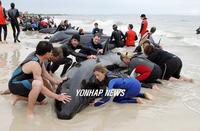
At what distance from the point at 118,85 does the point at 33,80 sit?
1.81 m

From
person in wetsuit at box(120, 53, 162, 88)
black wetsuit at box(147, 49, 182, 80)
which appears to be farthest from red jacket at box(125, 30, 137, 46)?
person in wetsuit at box(120, 53, 162, 88)

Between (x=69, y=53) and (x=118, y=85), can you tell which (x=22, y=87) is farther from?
(x=69, y=53)

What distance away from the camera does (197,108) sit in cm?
647

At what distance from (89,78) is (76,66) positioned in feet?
2.70

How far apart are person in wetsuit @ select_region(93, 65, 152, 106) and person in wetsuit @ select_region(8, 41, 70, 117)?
0.81m

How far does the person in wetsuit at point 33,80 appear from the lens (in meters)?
5.56

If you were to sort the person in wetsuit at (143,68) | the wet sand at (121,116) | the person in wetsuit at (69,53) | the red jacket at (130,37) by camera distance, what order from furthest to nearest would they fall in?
the red jacket at (130,37) < the person in wetsuit at (69,53) < the person in wetsuit at (143,68) < the wet sand at (121,116)

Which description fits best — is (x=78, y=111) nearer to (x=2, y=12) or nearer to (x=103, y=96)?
(x=103, y=96)

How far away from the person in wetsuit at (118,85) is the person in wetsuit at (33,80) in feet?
2.64

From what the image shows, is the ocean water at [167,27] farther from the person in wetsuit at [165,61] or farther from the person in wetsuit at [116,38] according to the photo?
the person in wetsuit at [165,61]

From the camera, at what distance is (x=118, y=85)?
6.46 m

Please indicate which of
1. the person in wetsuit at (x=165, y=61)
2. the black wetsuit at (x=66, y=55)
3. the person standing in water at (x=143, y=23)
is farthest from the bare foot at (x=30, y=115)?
the person standing in water at (x=143, y=23)

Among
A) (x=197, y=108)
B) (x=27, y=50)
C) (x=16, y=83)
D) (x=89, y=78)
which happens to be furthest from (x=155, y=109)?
(x=27, y=50)

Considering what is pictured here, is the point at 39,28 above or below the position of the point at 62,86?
below
